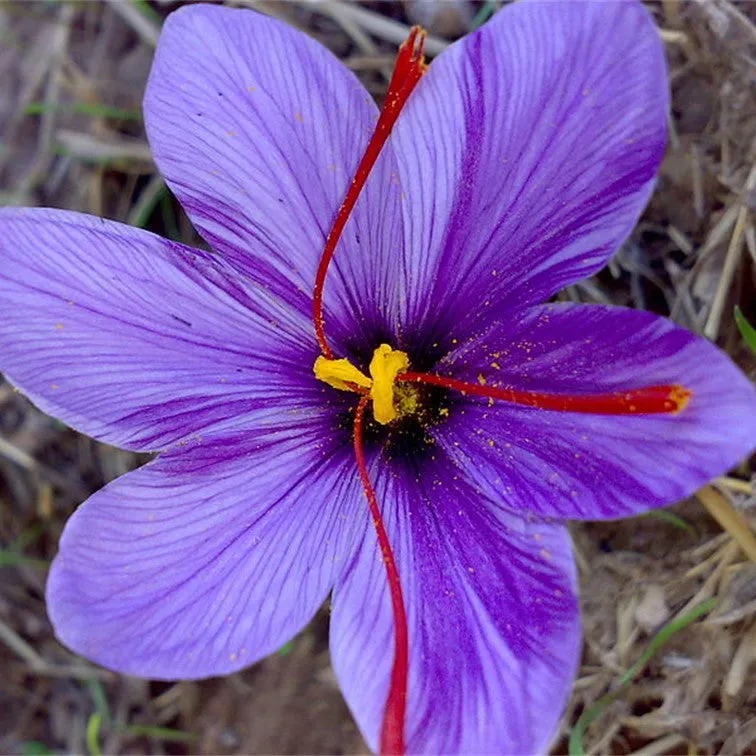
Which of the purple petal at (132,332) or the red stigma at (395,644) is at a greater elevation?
the purple petal at (132,332)

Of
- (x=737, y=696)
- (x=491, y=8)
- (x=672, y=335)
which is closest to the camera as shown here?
(x=672, y=335)

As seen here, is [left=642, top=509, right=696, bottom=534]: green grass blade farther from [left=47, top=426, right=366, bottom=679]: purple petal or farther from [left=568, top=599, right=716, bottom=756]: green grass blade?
[left=47, top=426, right=366, bottom=679]: purple petal

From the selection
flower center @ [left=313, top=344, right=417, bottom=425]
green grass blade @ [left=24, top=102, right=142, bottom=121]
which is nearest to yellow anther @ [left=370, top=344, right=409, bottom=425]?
flower center @ [left=313, top=344, right=417, bottom=425]

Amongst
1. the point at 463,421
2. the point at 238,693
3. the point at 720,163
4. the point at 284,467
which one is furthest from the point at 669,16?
the point at 238,693

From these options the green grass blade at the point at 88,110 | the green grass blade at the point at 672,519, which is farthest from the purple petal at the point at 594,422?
the green grass blade at the point at 88,110

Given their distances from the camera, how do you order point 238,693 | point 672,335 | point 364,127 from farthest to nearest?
point 238,693 < point 364,127 < point 672,335

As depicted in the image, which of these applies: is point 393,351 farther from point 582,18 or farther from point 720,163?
point 720,163

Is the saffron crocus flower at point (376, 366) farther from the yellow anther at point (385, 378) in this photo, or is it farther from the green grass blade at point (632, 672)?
the green grass blade at point (632, 672)
